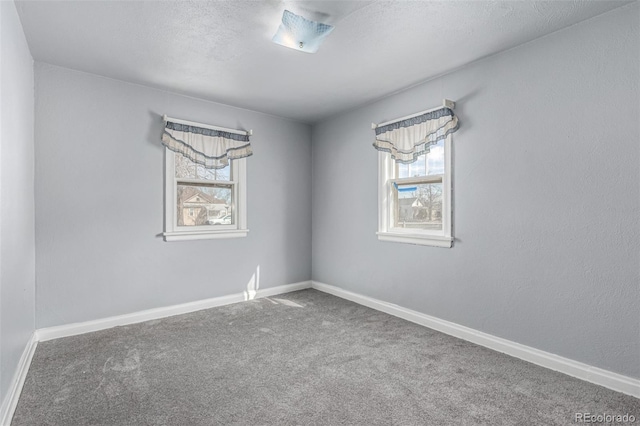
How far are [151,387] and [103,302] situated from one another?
153cm

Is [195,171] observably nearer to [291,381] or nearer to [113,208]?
[113,208]

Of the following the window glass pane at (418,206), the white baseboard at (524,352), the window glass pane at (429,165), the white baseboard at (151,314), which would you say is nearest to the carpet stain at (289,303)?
the white baseboard at (151,314)

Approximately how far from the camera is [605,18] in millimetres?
2223

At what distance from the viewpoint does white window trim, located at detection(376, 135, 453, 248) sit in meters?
3.18

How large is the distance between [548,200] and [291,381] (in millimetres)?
2281

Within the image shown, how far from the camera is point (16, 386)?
2086 mm

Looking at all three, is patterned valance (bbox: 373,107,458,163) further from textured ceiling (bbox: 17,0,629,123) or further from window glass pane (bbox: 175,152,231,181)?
window glass pane (bbox: 175,152,231,181)

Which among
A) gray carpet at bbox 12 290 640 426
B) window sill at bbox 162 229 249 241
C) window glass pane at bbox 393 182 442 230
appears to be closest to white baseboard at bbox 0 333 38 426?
gray carpet at bbox 12 290 640 426

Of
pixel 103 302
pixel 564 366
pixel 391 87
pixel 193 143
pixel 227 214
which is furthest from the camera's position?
pixel 227 214

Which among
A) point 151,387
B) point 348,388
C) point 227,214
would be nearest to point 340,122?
point 227,214

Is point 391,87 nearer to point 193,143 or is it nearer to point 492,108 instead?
point 492,108

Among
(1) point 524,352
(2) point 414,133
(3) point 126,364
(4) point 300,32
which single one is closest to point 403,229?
(2) point 414,133

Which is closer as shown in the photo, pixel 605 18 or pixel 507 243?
pixel 605 18

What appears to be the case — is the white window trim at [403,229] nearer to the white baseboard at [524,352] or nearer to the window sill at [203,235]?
the white baseboard at [524,352]
